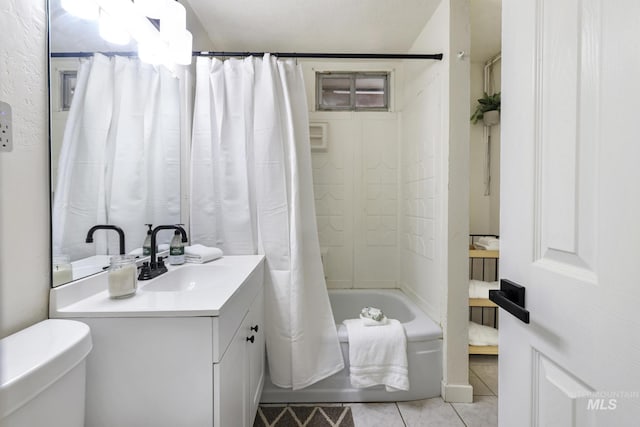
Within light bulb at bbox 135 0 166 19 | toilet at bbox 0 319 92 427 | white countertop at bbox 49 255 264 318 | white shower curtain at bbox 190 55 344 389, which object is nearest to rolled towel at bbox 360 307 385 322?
white shower curtain at bbox 190 55 344 389

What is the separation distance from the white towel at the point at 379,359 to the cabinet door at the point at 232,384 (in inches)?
27.0

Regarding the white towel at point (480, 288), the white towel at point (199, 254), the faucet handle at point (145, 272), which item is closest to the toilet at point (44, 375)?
the faucet handle at point (145, 272)

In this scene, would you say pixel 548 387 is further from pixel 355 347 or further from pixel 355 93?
pixel 355 93

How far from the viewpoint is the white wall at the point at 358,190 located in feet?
8.47

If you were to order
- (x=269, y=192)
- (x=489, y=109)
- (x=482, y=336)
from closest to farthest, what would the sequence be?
(x=269, y=192) < (x=482, y=336) < (x=489, y=109)

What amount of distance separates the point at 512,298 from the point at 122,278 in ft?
3.88

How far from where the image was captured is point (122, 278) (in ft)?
3.23

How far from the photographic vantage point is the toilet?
55cm

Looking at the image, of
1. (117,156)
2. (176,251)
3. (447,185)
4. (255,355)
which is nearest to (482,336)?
(447,185)

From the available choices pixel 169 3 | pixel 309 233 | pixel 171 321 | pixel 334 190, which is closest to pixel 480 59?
pixel 334 190

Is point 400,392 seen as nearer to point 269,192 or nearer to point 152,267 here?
point 269,192

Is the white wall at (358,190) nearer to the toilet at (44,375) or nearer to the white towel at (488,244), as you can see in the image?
the white towel at (488,244)

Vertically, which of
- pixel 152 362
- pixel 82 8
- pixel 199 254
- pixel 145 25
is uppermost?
pixel 145 25

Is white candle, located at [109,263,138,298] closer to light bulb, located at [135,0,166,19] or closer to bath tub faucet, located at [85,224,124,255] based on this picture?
bath tub faucet, located at [85,224,124,255]
